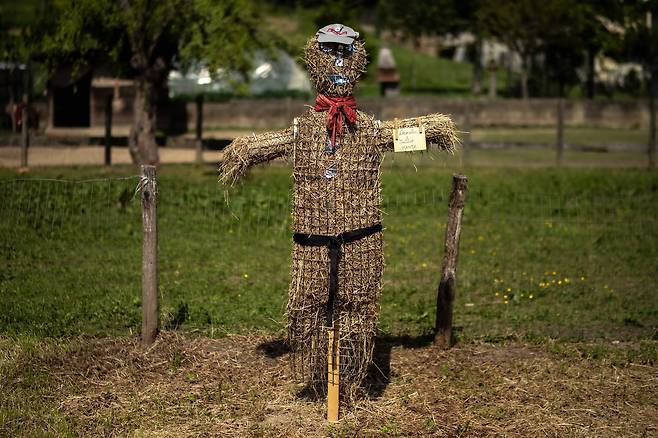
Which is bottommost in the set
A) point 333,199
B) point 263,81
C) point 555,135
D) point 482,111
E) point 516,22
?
point 333,199

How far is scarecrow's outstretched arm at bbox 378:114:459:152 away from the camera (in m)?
6.04

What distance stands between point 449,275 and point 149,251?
7.58 feet

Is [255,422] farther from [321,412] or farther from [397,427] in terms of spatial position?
[397,427]

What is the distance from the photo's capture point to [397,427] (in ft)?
19.4

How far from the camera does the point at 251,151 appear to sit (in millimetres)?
6012

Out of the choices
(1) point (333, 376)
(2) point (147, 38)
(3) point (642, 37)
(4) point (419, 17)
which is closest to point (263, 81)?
(4) point (419, 17)

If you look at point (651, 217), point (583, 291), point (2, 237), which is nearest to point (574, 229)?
point (651, 217)

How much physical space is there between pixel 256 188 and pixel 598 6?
29.5 metres

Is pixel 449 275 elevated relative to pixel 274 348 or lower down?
elevated

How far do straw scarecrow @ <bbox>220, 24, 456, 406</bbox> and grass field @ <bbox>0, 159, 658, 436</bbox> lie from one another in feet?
1.88

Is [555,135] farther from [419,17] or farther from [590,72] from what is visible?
[419,17]

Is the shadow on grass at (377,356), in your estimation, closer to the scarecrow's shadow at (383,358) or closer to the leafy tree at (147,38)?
the scarecrow's shadow at (383,358)

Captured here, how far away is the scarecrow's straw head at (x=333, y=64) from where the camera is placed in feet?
19.2

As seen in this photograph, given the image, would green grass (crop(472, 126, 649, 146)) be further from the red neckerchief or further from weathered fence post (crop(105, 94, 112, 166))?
the red neckerchief
